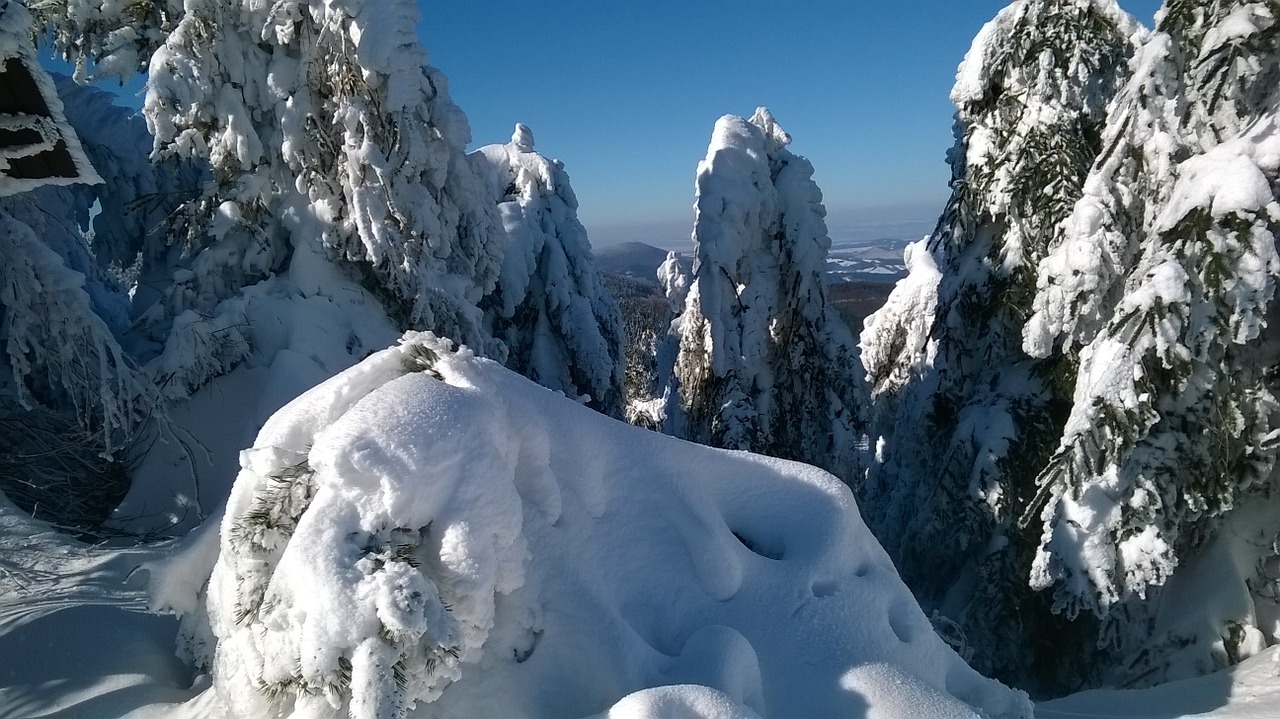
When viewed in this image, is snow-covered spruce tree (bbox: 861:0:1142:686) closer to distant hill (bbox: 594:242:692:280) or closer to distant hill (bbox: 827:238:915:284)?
distant hill (bbox: 827:238:915:284)

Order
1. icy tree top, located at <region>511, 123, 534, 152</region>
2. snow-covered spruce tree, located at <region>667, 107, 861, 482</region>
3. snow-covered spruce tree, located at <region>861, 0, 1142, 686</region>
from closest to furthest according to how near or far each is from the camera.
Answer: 1. snow-covered spruce tree, located at <region>861, 0, 1142, 686</region>
2. snow-covered spruce tree, located at <region>667, 107, 861, 482</region>
3. icy tree top, located at <region>511, 123, 534, 152</region>

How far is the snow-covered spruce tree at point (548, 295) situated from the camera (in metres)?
13.7

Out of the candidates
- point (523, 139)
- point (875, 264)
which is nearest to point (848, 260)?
point (875, 264)

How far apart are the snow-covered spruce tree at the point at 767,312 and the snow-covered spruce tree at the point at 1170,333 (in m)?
4.75

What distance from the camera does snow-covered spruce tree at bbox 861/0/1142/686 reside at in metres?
7.03

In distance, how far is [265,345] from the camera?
23.9ft

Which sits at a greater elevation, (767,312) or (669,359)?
(767,312)

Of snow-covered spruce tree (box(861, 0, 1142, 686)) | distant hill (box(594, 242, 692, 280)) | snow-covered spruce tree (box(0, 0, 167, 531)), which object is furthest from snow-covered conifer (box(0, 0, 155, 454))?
distant hill (box(594, 242, 692, 280))

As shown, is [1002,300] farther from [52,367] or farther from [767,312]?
[52,367]

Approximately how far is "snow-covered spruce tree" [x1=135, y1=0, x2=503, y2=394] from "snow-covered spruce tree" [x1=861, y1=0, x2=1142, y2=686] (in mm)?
5750

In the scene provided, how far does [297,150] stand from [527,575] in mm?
6204

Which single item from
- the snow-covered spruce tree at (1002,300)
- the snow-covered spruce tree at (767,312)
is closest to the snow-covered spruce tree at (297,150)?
the snow-covered spruce tree at (767,312)

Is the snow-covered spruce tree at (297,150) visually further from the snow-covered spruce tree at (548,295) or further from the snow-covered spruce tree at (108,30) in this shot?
the snow-covered spruce tree at (548,295)

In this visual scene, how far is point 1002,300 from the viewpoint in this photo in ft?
24.4
